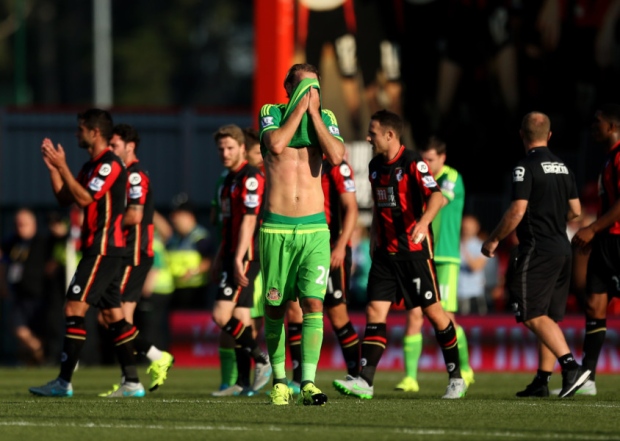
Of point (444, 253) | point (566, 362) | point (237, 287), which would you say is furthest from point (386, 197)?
point (444, 253)

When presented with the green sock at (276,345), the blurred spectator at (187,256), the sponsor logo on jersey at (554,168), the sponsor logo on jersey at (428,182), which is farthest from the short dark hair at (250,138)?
the blurred spectator at (187,256)

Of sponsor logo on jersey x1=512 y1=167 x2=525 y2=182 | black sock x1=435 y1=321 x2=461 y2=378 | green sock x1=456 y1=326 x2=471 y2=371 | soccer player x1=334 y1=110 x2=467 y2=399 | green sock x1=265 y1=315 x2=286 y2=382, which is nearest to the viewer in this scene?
green sock x1=265 y1=315 x2=286 y2=382

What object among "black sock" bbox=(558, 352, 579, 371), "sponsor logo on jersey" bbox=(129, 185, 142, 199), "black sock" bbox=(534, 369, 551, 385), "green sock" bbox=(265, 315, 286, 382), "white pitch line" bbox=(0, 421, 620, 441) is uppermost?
"sponsor logo on jersey" bbox=(129, 185, 142, 199)

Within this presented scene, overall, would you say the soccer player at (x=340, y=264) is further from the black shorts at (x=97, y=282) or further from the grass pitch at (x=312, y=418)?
the black shorts at (x=97, y=282)

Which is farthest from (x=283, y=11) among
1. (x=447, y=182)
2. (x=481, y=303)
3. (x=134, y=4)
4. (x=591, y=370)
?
(x=134, y=4)

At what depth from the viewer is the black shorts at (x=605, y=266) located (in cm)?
1170

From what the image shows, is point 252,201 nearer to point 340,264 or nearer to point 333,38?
point 340,264

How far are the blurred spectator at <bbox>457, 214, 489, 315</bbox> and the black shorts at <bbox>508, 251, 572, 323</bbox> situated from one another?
280 inches

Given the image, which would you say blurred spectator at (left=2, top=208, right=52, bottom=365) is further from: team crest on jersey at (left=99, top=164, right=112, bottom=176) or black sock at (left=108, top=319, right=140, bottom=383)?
team crest on jersey at (left=99, top=164, right=112, bottom=176)

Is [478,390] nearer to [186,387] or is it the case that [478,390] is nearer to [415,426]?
[186,387]

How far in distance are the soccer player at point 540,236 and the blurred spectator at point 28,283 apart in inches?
400

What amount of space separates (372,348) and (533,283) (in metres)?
1.40

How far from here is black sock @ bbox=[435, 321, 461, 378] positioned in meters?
11.7

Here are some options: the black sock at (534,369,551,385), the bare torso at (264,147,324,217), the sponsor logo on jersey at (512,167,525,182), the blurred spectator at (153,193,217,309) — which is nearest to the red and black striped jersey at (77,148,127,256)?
the bare torso at (264,147,324,217)
